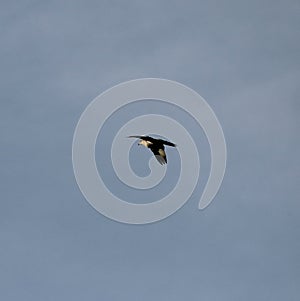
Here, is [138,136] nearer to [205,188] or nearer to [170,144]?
[170,144]

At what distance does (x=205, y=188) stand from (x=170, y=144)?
132 cm

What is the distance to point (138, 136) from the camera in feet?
59.7

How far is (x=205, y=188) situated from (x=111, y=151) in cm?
222

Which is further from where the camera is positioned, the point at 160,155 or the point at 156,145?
the point at 156,145

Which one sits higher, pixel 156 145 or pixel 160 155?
pixel 156 145

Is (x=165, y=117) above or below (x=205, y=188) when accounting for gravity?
above

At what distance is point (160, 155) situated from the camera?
1831cm

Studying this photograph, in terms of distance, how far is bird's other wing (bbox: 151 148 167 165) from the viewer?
18.2 meters

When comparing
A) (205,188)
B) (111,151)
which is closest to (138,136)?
(111,151)

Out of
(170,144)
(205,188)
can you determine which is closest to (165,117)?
(170,144)

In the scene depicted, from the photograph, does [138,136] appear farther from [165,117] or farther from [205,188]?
[205,188]

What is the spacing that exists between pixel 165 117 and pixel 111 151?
1429 mm

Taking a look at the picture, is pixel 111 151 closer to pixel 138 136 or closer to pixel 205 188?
pixel 138 136

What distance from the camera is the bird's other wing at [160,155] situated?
18219mm
